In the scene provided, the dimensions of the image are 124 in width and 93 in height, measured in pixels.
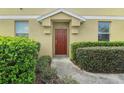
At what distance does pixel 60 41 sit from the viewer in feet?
44.4

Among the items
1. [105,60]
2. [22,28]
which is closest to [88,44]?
[105,60]

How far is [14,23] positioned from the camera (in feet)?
41.3

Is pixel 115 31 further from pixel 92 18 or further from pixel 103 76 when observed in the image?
pixel 103 76

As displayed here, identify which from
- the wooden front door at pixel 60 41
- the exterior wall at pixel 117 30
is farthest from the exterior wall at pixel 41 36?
the exterior wall at pixel 117 30

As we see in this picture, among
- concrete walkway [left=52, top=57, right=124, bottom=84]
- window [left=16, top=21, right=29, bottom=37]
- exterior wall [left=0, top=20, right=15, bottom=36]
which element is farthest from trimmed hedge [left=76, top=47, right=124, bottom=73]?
exterior wall [left=0, top=20, right=15, bottom=36]

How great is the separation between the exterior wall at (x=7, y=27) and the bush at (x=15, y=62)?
8.82 meters

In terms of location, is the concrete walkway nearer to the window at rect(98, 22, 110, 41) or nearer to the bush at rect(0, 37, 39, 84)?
the bush at rect(0, 37, 39, 84)

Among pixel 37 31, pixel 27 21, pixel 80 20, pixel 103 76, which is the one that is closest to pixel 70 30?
pixel 80 20

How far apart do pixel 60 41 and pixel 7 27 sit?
3.98 meters

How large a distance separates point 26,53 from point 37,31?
28.5 feet

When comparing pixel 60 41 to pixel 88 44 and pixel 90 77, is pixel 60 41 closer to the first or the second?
pixel 88 44

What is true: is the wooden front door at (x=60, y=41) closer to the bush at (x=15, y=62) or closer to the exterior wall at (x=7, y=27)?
the exterior wall at (x=7, y=27)

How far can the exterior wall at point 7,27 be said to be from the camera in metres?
12.6

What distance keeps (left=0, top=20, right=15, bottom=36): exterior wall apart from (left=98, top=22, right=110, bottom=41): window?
6.22m
